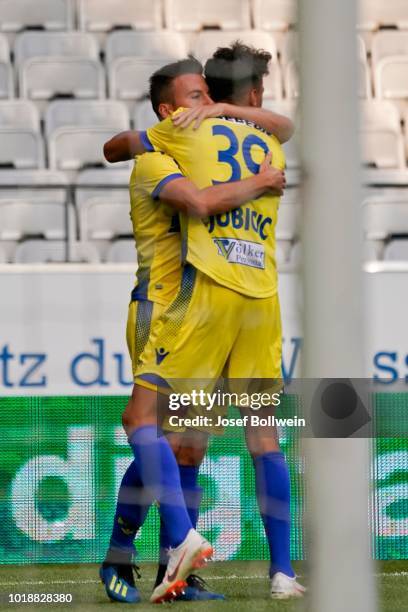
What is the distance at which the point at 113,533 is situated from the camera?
1.92 metres

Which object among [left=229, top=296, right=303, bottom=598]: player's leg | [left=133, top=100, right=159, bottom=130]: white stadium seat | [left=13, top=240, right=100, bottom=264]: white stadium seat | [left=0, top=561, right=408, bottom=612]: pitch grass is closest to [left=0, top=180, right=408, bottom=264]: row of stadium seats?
[left=13, top=240, right=100, bottom=264]: white stadium seat

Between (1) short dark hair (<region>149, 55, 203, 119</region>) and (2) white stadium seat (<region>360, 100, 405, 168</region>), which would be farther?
(1) short dark hair (<region>149, 55, 203, 119</region>)

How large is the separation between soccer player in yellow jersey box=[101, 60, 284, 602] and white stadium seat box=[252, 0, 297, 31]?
0.15 m

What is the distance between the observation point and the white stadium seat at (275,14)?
1.25 m

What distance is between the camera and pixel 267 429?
183 cm

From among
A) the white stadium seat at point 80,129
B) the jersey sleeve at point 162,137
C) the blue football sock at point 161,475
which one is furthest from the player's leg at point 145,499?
the white stadium seat at point 80,129

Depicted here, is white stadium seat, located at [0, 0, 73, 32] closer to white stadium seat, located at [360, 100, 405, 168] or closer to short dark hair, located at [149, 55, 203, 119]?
short dark hair, located at [149, 55, 203, 119]

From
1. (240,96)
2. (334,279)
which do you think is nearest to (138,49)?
(240,96)

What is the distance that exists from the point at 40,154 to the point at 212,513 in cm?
83

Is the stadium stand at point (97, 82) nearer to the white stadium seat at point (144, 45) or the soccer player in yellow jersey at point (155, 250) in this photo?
the white stadium seat at point (144, 45)

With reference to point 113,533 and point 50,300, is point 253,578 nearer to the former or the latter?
point 113,533

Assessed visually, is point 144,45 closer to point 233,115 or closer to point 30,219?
point 30,219

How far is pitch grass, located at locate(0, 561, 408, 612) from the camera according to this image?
5.74 feet

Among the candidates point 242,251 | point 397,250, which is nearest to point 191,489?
point 242,251
